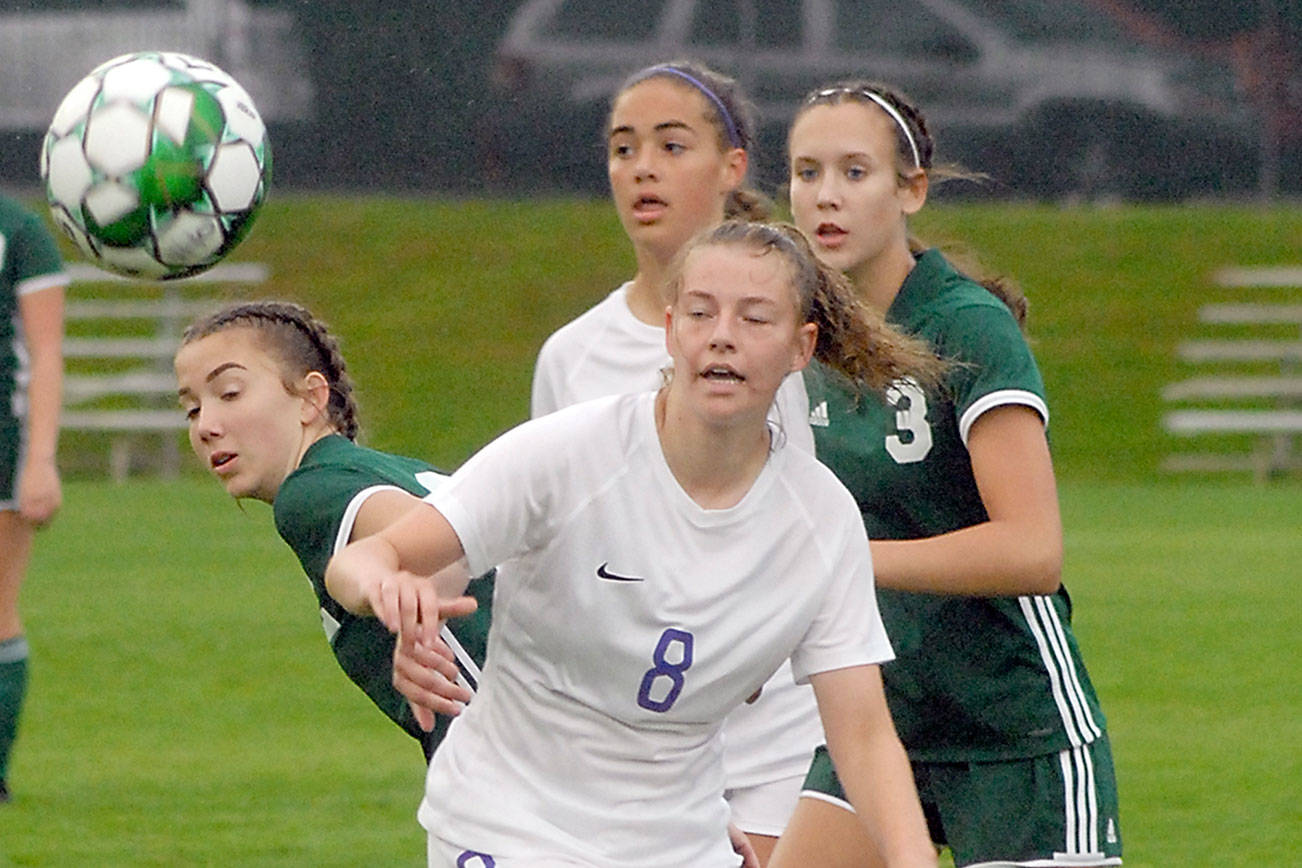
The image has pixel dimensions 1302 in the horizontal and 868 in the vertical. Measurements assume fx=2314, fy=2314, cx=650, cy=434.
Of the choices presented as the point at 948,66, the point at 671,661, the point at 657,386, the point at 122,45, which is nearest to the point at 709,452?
the point at 671,661

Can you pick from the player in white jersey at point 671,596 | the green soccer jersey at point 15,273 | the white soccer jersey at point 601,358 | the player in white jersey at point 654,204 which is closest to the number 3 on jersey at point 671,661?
the player in white jersey at point 671,596

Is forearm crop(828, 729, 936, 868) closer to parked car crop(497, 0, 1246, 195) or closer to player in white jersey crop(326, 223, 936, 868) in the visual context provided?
player in white jersey crop(326, 223, 936, 868)

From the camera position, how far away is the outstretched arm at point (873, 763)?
2998 millimetres

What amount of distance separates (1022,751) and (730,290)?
3.33 feet

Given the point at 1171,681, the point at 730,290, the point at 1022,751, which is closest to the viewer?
the point at 730,290

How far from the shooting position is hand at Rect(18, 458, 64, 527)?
6.45 meters

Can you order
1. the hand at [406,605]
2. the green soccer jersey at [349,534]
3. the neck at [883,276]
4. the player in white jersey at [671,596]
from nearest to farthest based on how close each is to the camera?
the hand at [406,605] → the player in white jersey at [671,596] → the green soccer jersey at [349,534] → the neck at [883,276]

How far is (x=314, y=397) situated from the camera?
3.74 metres

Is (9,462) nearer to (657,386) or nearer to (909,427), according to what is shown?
(657,386)

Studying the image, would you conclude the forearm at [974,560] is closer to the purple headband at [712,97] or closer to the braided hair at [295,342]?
the braided hair at [295,342]

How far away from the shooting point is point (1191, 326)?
17.6 meters

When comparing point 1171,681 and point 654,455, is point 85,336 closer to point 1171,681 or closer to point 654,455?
point 1171,681

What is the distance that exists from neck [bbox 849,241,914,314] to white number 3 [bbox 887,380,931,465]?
0.70 ft

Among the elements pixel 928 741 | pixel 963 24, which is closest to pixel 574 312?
pixel 963 24
